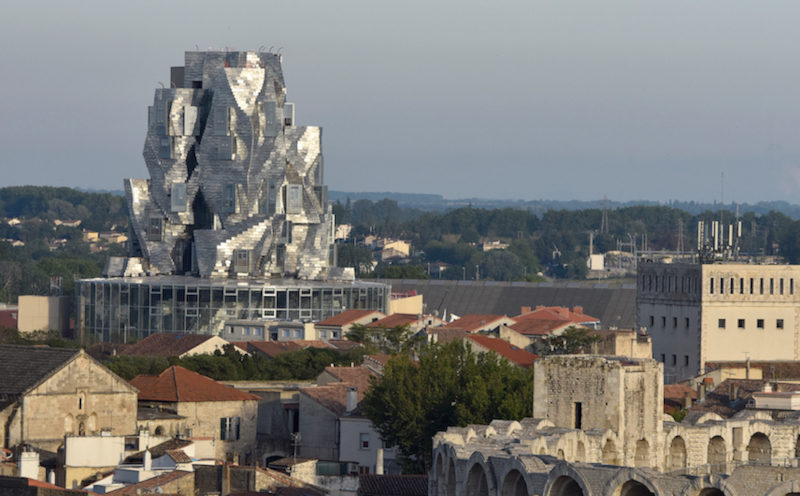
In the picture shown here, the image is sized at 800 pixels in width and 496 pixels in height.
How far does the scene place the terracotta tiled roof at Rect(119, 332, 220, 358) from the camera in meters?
110

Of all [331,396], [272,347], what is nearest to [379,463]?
[331,396]

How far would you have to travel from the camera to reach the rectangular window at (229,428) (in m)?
83.4

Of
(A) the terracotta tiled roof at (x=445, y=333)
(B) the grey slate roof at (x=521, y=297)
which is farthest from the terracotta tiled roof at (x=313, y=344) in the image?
(B) the grey slate roof at (x=521, y=297)

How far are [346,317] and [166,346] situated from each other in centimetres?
2060

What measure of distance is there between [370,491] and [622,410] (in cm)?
800

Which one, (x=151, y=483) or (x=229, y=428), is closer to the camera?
(x=151, y=483)

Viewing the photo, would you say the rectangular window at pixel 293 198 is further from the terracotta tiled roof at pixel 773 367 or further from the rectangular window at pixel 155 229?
the terracotta tiled roof at pixel 773 367

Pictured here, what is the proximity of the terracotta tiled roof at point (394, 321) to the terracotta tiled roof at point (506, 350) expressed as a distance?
1667 centimetres

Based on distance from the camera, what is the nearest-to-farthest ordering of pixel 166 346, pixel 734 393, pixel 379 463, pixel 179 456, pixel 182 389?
1. pixel 179 456
2. pixel 379 463
3. pixel 734 393
4. pixel 182 389
5. pixel 166 346

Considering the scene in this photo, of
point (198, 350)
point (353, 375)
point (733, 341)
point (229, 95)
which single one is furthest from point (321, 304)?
point (353, 375)

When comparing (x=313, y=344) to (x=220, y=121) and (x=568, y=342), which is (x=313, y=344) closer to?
(x=568, y=342)

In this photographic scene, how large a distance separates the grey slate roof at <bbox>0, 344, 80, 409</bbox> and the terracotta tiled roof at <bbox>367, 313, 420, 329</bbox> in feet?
131

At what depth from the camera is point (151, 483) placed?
197 feet

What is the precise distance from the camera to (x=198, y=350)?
11081cm
